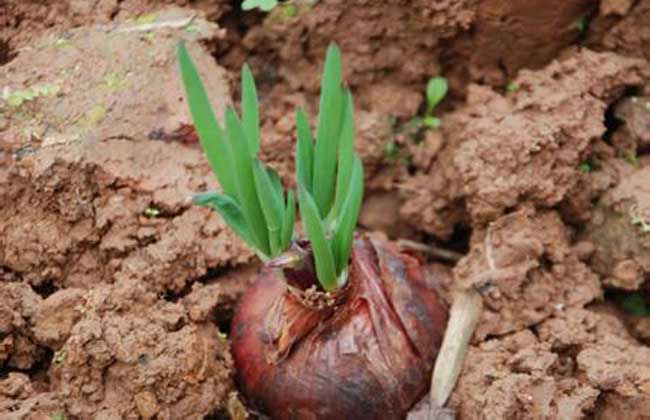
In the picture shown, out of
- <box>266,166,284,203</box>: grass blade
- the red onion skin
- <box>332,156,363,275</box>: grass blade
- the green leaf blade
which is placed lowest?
the red onion skin

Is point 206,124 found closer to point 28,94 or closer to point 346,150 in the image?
point 346,150

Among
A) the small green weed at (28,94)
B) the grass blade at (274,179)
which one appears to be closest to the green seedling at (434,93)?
the grass blade at (274,179)

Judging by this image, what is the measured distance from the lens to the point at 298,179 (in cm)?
165

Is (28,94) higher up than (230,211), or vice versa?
(28,94)

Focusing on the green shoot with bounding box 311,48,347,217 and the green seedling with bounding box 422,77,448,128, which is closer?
the green shoot with bounding box 311,48,347,217

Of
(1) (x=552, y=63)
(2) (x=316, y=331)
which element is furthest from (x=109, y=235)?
(1) (x=552, y=63)

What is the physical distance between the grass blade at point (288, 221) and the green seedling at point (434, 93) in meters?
0.71

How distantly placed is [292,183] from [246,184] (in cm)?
59

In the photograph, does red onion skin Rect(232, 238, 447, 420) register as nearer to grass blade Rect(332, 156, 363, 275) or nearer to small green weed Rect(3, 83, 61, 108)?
grass blade Rect(332, 156, 363, 275)

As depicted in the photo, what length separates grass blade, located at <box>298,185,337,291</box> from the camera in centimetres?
155

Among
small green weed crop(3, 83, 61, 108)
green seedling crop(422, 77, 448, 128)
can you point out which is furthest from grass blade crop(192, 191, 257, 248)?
green seedling crop(422, 77, 448, 128)

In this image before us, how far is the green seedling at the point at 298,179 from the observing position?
1569 millimetres

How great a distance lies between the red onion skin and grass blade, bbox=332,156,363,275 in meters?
0.10

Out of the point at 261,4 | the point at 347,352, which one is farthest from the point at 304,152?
the point at 261,4
